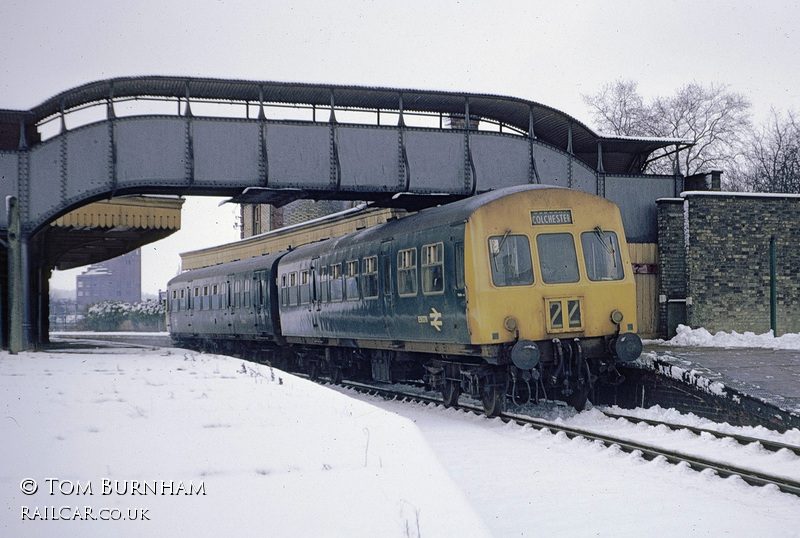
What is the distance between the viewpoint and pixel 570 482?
25.4ft

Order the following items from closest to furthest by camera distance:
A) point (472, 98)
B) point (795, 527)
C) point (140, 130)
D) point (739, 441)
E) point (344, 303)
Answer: point (795, 527)
point (739, 441)
point (344, 303)
point (140, 130)
point (472, 98)

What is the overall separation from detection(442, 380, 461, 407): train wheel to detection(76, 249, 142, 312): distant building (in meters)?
124

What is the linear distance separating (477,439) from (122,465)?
560cm

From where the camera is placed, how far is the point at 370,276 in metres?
14.9

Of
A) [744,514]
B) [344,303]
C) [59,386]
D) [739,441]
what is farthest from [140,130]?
[744,514]

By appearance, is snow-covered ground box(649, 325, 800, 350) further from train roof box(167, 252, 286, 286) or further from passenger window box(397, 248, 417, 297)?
train roof box(167, 252, 286, 286)

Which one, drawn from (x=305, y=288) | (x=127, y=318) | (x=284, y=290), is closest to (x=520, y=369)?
(x=305, y=288)

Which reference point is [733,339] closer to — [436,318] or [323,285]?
[436,318]

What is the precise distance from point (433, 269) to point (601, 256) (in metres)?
2.48

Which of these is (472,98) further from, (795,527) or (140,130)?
(795,527)

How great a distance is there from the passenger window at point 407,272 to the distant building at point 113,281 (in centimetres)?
12377

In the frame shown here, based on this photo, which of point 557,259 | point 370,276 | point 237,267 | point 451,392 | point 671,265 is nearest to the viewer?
point 557,259

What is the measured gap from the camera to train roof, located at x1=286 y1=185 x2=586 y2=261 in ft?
39.0

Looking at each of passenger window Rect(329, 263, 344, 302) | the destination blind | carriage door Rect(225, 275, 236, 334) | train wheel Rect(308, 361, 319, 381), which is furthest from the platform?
carriage door Rect(225, 275, 236, 334)
